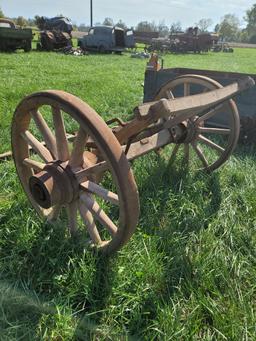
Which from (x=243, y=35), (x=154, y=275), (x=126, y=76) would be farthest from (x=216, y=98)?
(x=243, y=35)

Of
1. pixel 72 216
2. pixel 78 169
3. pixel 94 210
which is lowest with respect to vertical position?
pixel 72 216

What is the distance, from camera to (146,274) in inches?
102

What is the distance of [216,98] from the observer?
315 centimetres

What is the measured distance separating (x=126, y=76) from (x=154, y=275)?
30.6 ft

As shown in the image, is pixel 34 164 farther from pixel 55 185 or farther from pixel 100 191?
pixel 100 191

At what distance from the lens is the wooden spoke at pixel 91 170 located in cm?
243

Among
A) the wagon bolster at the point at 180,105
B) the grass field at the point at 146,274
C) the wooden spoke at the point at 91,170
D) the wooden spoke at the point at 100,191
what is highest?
the wagon bolster at the point at 180,105

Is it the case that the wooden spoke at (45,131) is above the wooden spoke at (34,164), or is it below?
above

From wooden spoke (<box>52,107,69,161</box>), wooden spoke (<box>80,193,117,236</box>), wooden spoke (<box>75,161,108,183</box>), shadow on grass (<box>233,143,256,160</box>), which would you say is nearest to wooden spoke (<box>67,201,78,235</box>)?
wooden spoke (<box>80,193,117,236</box>)

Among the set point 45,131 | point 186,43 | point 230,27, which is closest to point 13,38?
point 45,131

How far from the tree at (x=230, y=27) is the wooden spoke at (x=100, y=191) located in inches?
4293

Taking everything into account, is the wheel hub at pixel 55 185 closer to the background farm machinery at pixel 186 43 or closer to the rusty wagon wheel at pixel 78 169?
the rusty wagon wheel at pixel 78 169

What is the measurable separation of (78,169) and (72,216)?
15.5 inches

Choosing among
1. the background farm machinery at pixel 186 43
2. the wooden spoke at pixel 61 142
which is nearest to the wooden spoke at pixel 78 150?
the wooden spoke at pixel 61 142
